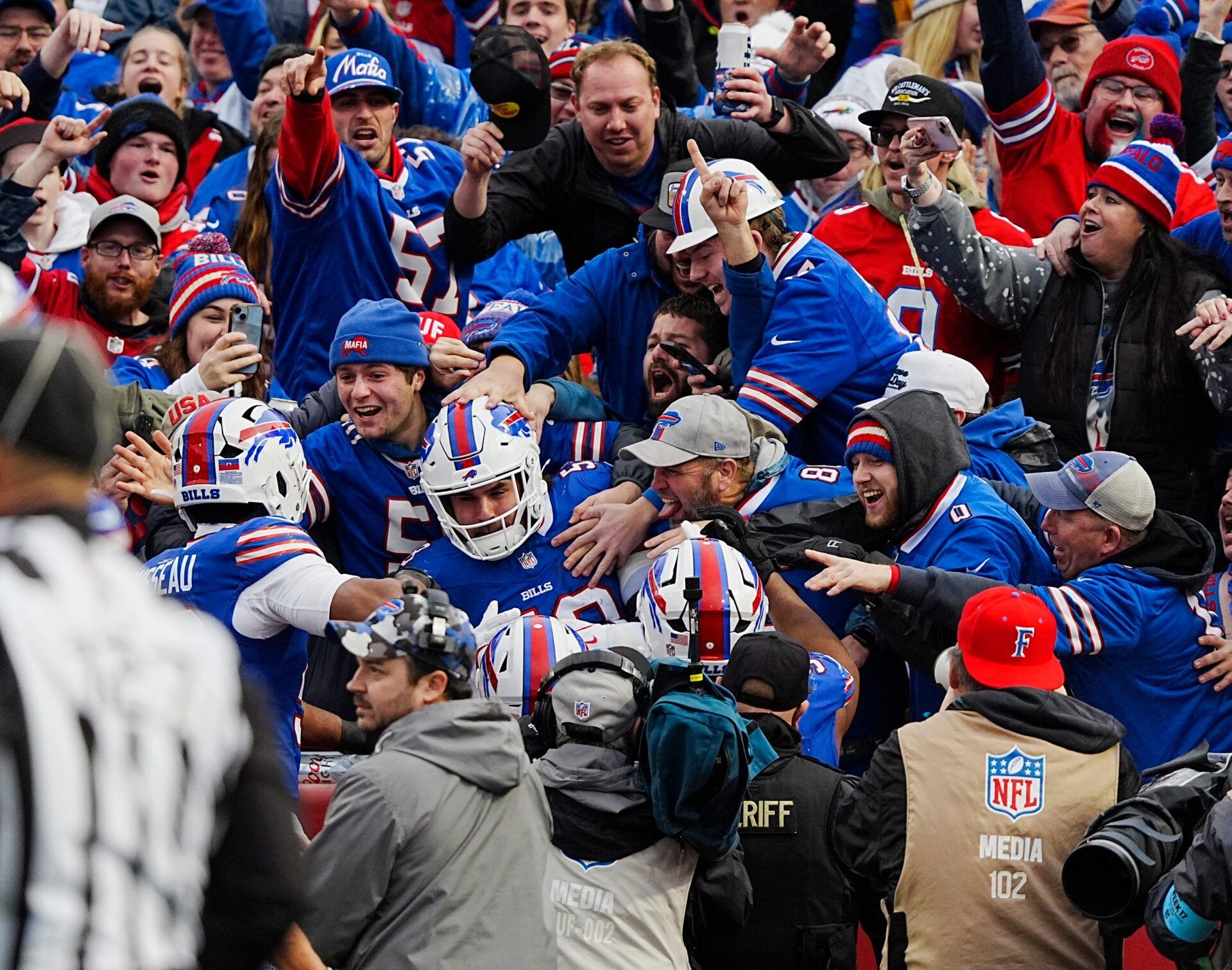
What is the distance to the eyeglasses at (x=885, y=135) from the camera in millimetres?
7711

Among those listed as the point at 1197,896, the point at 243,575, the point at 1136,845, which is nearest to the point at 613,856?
the point at 1136,845

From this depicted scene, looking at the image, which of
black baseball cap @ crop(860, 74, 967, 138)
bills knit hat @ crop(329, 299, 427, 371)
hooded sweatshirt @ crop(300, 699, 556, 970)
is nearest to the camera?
hooded sweatshirt @ crop(300, 699, 556, 970)

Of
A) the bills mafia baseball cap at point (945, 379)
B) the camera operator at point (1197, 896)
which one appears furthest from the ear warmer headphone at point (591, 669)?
the bills mafia baseball cap at point (945, 379)

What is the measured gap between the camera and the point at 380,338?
684 cm

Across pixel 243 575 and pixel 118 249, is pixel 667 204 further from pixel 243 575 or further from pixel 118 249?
pixel 118 249

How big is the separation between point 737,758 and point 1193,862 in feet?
3.64

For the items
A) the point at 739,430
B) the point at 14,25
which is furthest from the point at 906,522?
the point at 14,25

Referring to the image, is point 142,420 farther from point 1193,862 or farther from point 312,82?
point 1193,862

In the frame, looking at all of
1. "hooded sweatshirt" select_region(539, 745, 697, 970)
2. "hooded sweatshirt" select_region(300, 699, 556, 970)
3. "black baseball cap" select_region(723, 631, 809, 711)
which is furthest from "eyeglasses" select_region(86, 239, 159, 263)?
"hooded sweatshirt" select_region(300, 699, 556, 970)

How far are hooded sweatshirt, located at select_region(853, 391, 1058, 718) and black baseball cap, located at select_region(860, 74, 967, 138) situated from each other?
171cm

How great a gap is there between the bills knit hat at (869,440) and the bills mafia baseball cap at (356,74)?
3.30 metres

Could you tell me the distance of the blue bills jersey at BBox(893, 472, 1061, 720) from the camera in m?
6.07

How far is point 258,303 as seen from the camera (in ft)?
25.3

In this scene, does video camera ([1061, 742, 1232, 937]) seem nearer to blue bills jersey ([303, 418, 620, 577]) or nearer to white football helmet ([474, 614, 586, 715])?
white football helmet ([474, 614, 586, 715])
